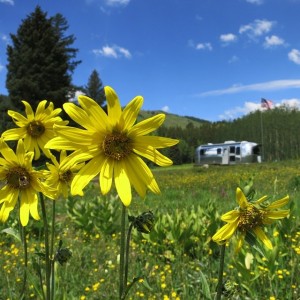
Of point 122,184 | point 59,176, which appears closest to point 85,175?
point 122,184

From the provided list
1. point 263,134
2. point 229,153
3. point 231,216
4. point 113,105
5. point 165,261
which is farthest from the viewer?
point 263,134

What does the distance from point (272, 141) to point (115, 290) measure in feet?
214

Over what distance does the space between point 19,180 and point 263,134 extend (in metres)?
68.7

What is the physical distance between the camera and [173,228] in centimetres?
506

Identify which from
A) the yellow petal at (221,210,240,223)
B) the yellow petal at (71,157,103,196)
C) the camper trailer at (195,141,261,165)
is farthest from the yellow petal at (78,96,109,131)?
the camper trailer at (195,141,261,165)

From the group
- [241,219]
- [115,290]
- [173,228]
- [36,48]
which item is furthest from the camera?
[36,48]

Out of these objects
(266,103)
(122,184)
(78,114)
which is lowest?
(122,184)

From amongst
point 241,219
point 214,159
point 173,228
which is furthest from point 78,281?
point 214,159

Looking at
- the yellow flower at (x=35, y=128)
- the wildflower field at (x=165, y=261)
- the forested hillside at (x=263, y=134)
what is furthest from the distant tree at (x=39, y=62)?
the yellow flower at (x=35, y=128)

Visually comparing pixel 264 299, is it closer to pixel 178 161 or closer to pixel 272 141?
pixel 272 141

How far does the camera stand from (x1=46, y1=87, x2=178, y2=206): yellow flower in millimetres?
1394

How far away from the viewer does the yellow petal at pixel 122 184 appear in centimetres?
134

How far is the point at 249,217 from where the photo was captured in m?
1.77

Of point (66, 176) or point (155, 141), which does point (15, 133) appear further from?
point (155, 141)
